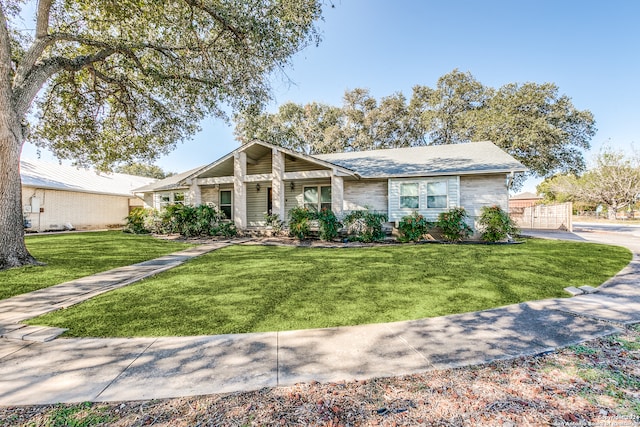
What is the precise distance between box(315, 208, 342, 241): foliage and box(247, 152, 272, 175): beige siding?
5186 millimetres

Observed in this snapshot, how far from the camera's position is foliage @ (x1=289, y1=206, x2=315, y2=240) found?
12.0 metres

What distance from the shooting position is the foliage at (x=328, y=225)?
38.7 ft

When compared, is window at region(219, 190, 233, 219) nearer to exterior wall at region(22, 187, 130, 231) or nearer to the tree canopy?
the tree canopy

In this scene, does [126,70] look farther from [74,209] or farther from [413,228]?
[74,209]

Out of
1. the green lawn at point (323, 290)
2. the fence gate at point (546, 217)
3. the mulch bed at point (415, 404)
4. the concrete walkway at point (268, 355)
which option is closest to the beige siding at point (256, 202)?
the green lawn at point (323, 290)

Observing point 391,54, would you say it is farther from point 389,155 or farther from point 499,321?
point 499,321

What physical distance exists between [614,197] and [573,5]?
32.5m

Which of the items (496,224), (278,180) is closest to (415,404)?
(496,224)

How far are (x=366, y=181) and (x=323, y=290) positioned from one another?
30.5 ft

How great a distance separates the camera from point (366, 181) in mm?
13586

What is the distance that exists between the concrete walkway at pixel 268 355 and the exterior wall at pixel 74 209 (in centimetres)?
1934

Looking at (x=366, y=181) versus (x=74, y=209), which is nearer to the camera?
(x=366, y=181)

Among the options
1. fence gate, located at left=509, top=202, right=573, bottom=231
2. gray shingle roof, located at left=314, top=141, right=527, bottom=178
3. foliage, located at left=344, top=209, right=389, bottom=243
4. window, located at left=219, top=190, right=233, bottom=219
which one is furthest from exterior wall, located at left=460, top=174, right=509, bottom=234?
window, located at left=219, top=190, right=233, bottom=219

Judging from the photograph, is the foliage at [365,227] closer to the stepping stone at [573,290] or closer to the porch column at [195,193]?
the stepping stone at [573,290]
